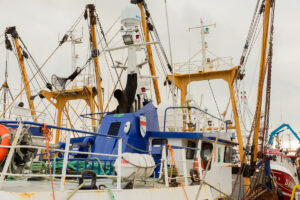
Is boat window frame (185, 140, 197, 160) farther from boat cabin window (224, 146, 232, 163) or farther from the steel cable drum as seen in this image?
the steel cable drum

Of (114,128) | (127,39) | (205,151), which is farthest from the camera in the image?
(205,151)

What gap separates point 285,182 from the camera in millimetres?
15656

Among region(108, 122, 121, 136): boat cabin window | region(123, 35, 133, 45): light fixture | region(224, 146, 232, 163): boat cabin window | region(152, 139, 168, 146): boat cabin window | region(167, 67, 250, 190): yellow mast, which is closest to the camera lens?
region(108, 122, 121, 136): boat cabin window

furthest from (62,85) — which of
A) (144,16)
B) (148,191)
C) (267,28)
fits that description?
(148,191)

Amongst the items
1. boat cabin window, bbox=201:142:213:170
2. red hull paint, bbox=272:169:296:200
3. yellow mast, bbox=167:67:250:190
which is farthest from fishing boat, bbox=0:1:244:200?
yellow mast, bbox=167:67:250:190

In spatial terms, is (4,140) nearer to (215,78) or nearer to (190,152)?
(190,152)

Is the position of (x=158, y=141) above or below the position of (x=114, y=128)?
below

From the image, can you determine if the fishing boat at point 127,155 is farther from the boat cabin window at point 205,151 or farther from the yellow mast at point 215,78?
the yellow mast at point 215,78

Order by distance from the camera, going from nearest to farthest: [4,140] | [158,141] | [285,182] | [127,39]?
1. [4,140]
2. [127,39]
3. [158,141]
4. [285,182]

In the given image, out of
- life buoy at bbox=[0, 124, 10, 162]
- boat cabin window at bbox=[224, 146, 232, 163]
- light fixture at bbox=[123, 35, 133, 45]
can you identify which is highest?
light fixture at bbox=[123, 35, 133, 45]

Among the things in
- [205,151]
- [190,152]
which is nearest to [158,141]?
[190,152]

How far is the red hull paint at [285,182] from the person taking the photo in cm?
1549

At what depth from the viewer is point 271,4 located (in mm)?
13812

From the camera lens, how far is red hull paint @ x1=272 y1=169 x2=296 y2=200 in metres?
15.5
